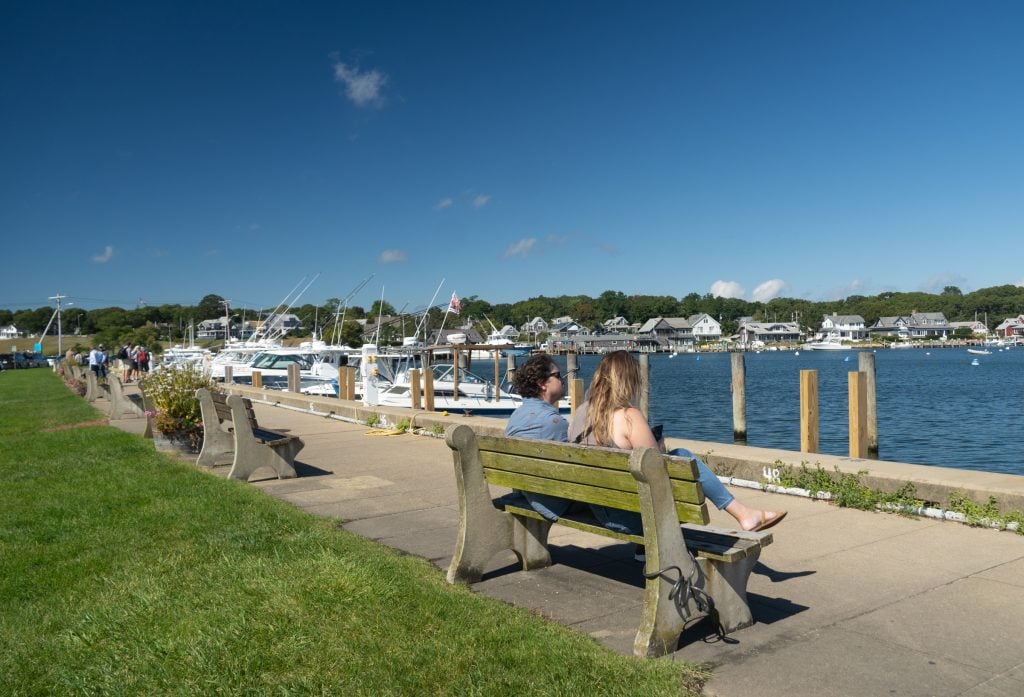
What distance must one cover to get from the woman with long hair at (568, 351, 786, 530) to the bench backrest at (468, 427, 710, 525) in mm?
432

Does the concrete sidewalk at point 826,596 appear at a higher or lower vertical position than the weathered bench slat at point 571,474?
lower

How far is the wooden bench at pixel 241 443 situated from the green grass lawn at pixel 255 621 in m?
2.17

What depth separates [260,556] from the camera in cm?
596

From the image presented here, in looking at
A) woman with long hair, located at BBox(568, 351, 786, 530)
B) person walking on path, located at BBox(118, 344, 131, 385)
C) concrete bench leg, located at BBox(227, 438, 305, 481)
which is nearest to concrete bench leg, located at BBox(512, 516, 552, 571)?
woman with long hair, located at BBox(568, 351, 786, 530)

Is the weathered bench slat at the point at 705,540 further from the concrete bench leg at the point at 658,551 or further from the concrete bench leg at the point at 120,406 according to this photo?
the concrete bench leg at the point at 120,406

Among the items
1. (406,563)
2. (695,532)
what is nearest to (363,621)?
(406,563)

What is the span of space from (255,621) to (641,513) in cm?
215

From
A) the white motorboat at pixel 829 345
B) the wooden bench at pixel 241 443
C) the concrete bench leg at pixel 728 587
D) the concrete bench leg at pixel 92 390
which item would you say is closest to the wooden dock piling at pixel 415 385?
the wooden bench at pixel 241 443

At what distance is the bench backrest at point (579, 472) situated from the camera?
13.9ft

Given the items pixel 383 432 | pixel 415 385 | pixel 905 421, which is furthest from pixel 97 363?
pixel 905 421

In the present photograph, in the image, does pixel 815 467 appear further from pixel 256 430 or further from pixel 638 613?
pixel 256 430

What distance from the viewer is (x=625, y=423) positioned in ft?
16.9

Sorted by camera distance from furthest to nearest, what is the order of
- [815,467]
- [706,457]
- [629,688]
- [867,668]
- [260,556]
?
[706,457], [815,467], [260,556], [867,668], [629,688]

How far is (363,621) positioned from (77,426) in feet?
49.0
